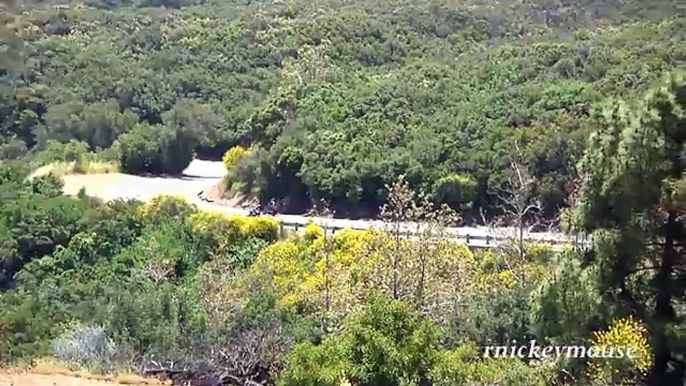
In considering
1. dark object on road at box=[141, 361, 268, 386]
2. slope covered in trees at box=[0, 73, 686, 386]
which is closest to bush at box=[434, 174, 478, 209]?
slope covered in trees at box=[0, 73, 686, 386]

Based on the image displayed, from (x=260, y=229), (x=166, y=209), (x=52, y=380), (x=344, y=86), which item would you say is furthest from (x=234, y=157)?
(x=52, y=380)

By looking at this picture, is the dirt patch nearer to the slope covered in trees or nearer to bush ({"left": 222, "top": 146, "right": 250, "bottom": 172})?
the slope covered in trees

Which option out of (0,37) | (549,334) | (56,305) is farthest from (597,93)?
(0,37)

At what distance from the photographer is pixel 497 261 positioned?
16891 mm

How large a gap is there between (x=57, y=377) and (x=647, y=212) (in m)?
6.40

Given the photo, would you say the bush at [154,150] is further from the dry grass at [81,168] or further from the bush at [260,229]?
the bush at [260,229]

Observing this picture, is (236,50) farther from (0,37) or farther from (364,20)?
(0,37)

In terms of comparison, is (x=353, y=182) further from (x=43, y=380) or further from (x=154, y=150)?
(x=43, y=380)

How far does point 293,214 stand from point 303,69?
14063 millimetres

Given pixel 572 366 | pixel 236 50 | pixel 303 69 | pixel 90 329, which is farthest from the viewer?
pixel 236 50

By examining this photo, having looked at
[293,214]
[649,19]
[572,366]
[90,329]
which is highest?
[649,19]

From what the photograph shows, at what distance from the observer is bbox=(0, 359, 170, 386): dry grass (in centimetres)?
964

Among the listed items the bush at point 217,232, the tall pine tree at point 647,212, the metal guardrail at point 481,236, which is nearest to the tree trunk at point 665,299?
the tall pine tree at point 647,212

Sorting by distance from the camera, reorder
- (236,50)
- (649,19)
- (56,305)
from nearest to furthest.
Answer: (56,305)
(649,19)
(236,50)
